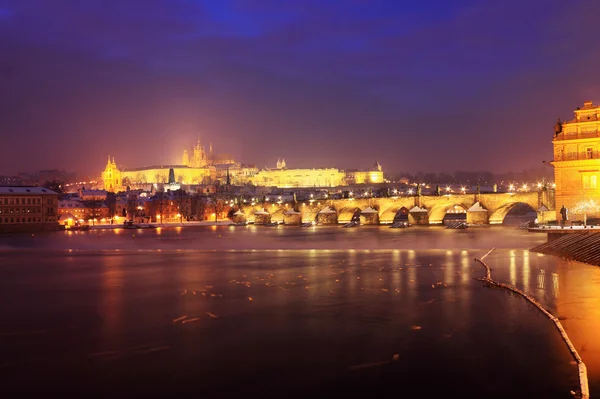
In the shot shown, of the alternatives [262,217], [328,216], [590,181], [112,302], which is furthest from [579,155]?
[262,217]

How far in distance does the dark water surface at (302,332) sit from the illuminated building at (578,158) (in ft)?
32.6

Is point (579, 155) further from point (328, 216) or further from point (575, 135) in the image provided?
point (328, 216)

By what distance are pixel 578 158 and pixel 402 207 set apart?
50.2 meters

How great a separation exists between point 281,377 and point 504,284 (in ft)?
38.0

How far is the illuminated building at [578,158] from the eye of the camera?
1361 inches

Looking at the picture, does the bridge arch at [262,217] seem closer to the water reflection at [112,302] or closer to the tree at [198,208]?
the tree at [198,208]

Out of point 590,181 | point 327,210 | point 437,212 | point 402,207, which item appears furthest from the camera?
point 327,210

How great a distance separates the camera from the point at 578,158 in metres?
35.0

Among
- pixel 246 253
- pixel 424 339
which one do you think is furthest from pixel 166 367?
pixel 246 253

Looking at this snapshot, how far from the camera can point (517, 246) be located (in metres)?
35.3

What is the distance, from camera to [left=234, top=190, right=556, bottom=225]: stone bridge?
203ft

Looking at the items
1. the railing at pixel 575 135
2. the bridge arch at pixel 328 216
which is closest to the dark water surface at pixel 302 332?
the railing at pixel 575 135

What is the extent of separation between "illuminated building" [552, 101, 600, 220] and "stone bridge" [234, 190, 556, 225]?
10080 mm

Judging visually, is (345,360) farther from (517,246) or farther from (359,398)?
(517,246)
